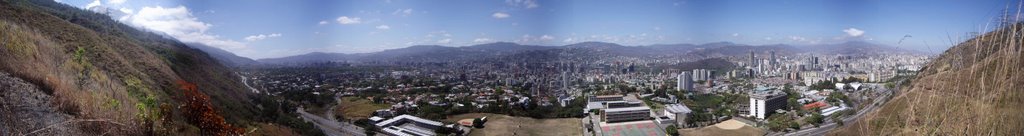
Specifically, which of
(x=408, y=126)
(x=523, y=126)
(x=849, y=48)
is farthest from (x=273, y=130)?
(x=849, y=48)

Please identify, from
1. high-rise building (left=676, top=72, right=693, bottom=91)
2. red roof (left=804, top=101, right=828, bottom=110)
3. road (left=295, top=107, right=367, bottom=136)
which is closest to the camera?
road (left=295, top=107, right=367, bottom=136)

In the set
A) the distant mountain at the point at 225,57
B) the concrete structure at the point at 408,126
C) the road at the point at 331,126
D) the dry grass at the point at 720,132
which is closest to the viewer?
the concrete structure at the point at 408,126

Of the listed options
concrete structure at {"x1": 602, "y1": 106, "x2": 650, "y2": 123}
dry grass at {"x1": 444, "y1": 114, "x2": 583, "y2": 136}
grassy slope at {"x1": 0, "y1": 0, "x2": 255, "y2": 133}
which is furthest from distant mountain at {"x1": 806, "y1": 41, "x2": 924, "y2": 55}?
grassy slope at {"x1": 0, "y1": 0, "x2": 255, "y2": 133}

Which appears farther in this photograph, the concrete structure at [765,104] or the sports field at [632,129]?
the concrete structure at [765,104]

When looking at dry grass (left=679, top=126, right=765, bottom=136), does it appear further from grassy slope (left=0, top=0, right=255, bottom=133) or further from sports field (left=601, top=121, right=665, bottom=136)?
grassy slope (left=0, top=0, right=255, bottom=133)

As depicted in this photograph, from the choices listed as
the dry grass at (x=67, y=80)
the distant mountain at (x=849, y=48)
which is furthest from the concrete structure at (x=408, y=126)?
the distant mountain at (x=849, y=48)

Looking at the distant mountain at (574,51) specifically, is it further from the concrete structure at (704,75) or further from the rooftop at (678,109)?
the rooftop at (678,109)

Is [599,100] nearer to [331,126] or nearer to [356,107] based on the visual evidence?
[356,107]
